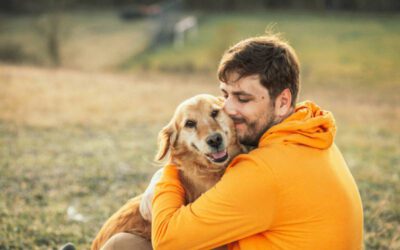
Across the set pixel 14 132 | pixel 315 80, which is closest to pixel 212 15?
pixel 315 80

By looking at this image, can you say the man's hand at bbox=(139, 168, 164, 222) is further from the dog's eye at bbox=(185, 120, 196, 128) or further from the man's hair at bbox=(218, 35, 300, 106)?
the man's hair at bbox=(218, 35, 300, 106)

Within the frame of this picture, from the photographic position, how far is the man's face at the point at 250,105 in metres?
2.89

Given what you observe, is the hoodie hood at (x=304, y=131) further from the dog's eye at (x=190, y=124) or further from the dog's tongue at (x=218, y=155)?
the dog's eye at (x=190, y=124)

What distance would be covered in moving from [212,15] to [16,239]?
38.9 meters

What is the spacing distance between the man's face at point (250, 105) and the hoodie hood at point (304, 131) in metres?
0.21

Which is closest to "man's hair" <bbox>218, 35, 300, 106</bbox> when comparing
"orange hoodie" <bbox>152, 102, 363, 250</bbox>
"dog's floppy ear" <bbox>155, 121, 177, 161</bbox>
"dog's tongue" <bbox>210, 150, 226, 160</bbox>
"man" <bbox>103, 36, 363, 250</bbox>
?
"man" <bbox>103, 36, 363, 250</bbox>

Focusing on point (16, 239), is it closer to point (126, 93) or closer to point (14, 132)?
point (14, 132)

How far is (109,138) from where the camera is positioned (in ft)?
31.3

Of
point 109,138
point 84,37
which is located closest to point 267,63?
point 109,138

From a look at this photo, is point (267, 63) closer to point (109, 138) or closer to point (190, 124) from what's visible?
point (190, 124)

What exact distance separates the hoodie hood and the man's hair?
0.78 feet

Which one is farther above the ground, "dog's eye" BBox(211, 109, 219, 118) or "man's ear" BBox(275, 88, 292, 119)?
"man's ear" BBox(275, 88, 292, 119)

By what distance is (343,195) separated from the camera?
2592mm

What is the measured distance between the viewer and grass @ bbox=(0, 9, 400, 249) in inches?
205
